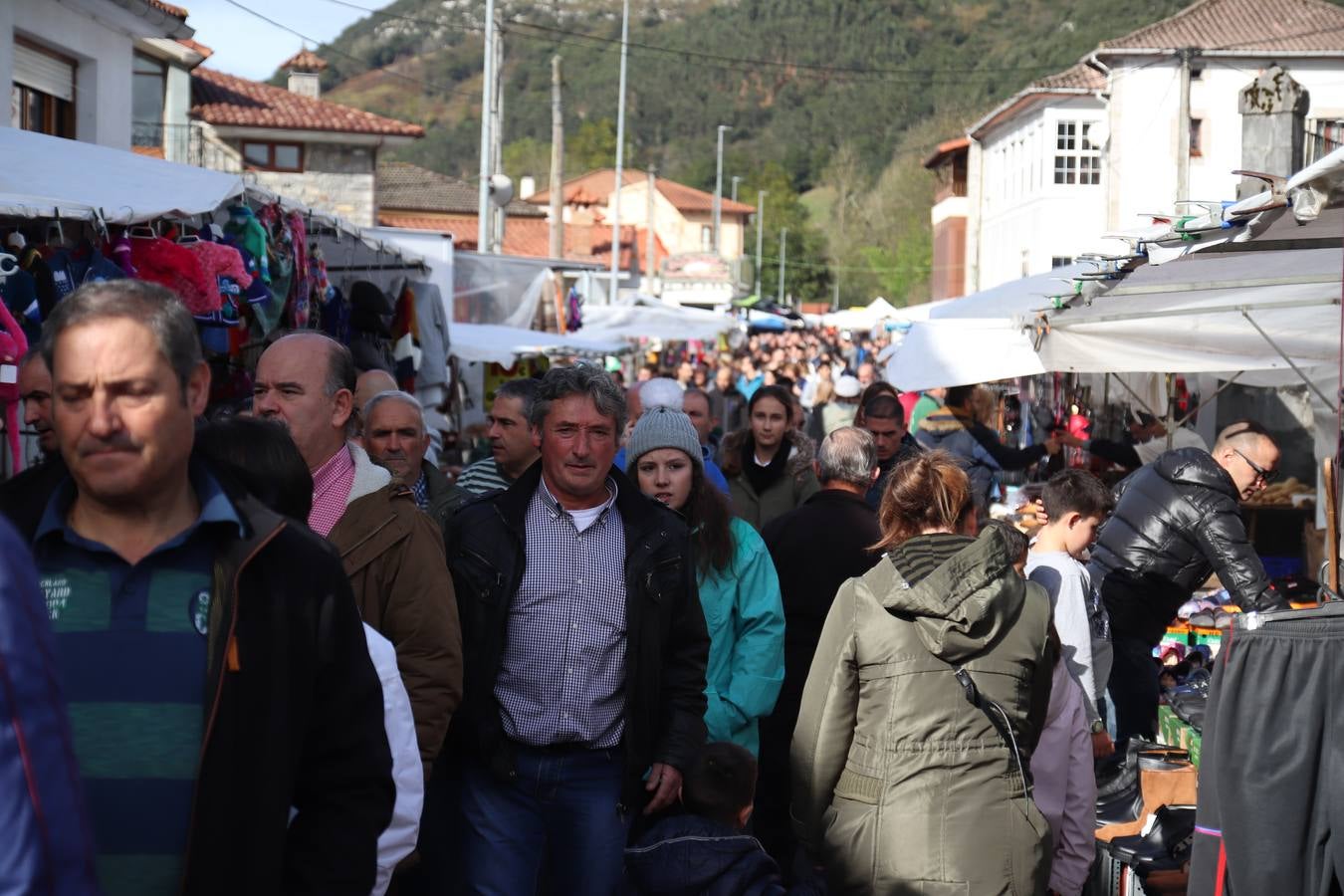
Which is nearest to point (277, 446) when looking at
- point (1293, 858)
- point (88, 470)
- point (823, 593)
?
point (88, 470)

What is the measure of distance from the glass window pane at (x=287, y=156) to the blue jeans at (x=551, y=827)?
34531 millimetres

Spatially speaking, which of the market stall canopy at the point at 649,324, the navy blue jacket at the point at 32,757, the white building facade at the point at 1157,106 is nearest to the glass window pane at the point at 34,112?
the market stall canopy at the point at 649,324

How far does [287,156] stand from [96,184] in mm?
32310

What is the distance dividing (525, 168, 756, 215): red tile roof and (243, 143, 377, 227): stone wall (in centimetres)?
6109

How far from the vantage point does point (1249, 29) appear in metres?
38.7

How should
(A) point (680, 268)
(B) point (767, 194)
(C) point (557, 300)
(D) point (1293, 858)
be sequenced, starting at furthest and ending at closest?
(B) point (767, 194) → (A) point (680, 268) → (C) point (557, 300) → (D) point (1293, 858)

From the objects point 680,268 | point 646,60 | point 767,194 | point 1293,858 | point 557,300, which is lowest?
point 1293,858

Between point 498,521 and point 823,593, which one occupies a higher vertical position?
point 498,521

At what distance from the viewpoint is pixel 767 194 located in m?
112

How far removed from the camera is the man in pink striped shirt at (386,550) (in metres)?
3.45

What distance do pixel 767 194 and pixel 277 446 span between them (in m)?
111

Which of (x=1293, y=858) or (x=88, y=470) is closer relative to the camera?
(x=88, y=470)

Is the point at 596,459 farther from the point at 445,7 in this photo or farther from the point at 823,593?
the point at 445,7

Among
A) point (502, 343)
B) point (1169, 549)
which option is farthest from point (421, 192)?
point (1169, 549)
